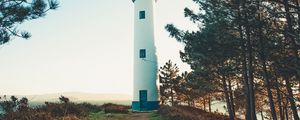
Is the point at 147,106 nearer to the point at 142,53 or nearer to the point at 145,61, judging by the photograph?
the point at 145,61

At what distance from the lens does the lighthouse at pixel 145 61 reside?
81.4 feet

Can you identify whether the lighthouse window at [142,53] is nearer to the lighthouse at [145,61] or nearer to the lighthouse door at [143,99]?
the lighthouse at [145,61]

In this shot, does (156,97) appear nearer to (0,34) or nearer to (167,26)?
(167,26)

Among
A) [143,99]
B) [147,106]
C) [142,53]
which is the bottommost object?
[147,106]

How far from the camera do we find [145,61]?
25.2 metres

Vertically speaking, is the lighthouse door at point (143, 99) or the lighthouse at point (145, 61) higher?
the lighthouse at point (145, 61)

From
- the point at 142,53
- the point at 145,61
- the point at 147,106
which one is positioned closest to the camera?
the point at 147,106

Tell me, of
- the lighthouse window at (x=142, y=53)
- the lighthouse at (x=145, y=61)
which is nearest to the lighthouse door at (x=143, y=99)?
the lighthouse at (x=145, y=61)

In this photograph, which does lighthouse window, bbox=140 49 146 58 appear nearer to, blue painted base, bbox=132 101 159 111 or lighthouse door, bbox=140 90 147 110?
lighthouse door, bbox=140 90 147 110

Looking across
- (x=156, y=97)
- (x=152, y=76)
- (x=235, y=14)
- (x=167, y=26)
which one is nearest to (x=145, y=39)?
(x=152, y=76)

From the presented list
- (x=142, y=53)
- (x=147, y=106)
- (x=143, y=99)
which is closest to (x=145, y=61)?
(x=142, y=53)

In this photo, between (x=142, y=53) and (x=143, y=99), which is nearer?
(x=143, y=99)

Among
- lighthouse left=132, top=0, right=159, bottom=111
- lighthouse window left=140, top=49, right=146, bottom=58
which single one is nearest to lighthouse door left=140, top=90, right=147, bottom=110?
lighthouse left=132, top=0, right=159, bottom=111

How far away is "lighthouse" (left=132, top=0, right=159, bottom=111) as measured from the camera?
24820mm
